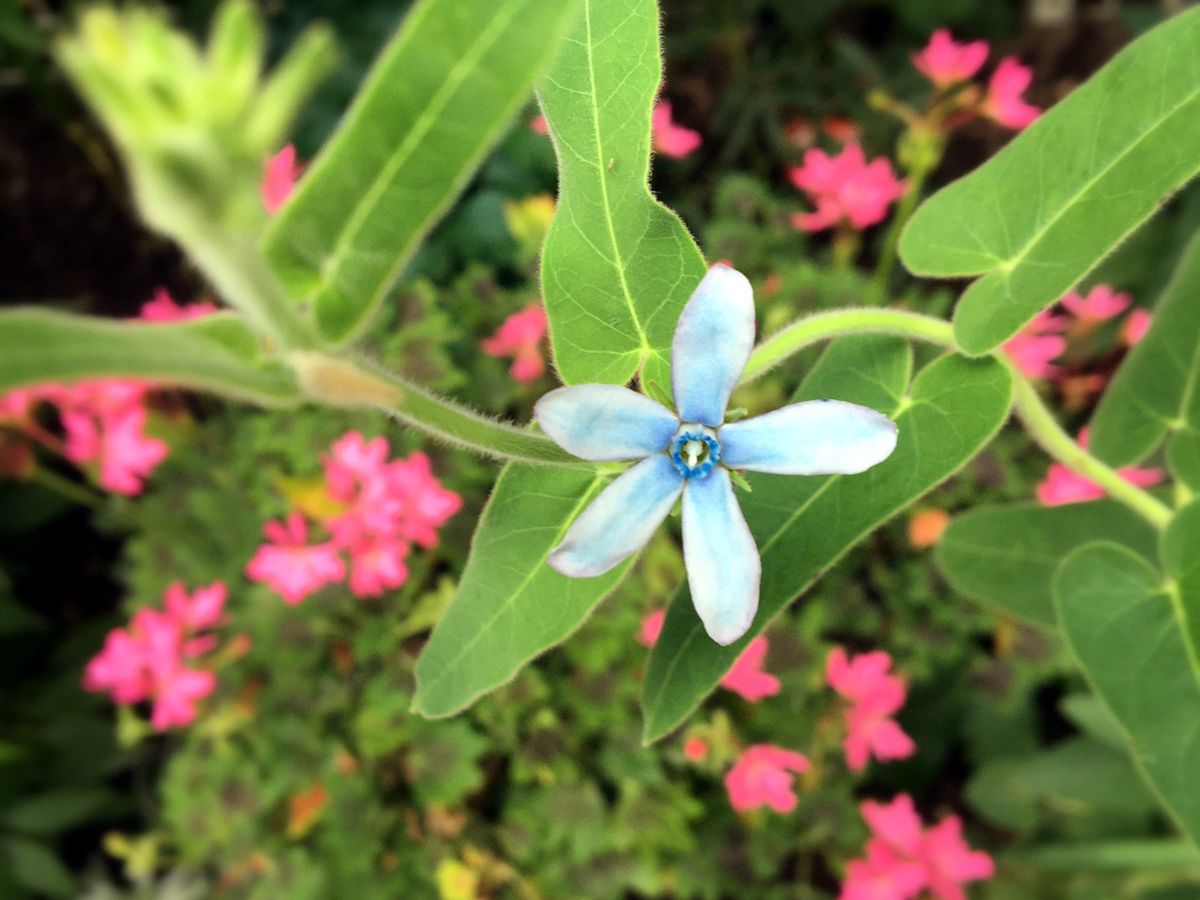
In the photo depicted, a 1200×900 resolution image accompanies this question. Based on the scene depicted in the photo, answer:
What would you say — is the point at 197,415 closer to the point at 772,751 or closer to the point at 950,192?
the point at 772,751

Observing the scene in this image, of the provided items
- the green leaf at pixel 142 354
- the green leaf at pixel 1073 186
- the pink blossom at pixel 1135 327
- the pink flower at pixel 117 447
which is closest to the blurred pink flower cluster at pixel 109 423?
the pink flower at pixel 117 447

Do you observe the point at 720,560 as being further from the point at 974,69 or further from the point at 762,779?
the point at 974,69

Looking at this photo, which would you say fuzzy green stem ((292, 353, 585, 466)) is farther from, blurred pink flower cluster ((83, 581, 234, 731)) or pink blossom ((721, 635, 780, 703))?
blurred pink flower cluster ((83, 581, 234, 731))

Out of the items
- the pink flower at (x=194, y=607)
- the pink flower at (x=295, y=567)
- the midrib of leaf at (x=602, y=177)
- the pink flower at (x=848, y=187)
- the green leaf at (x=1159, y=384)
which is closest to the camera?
the midrib of leaf at (x=602, y=177)

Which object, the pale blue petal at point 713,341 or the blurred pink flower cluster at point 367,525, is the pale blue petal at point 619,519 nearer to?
the pale blue petal at point 713,341

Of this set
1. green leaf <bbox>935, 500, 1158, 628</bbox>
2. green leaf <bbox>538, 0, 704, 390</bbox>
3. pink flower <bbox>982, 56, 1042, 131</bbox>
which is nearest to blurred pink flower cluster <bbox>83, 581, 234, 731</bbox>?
→ green leaf <bbox>538, 0, 704, 390</bbox>

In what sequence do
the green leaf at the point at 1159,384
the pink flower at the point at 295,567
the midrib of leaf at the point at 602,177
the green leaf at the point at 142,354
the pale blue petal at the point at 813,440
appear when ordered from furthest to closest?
1. the pink flower at the point at 295,567
2. the green leaf at the point at 1159,384
3. the midrib of leaf at the point at 602,177
4. the pale blue petal at the point at 813,440
5. the green leaf at the point at 142,354
